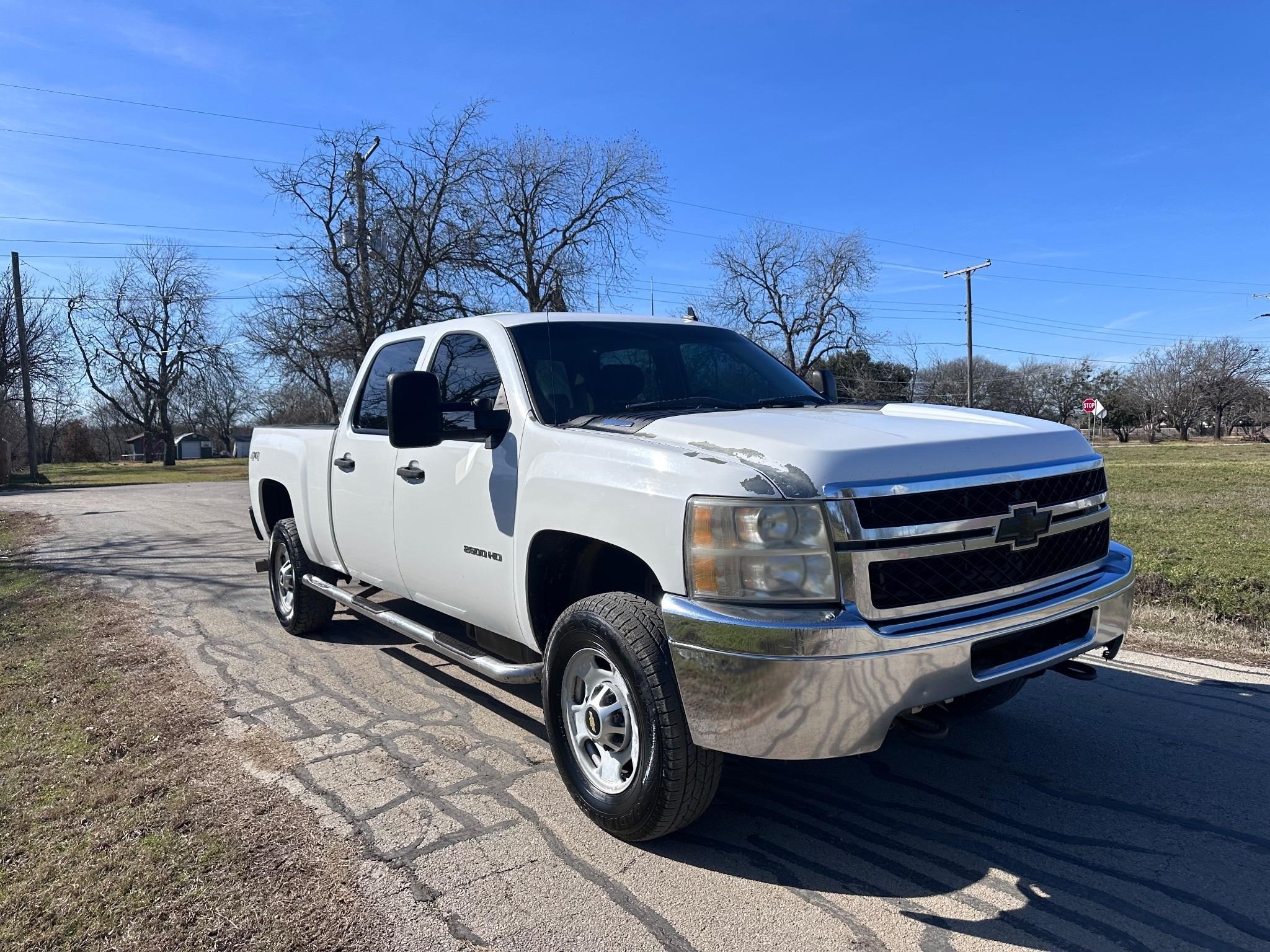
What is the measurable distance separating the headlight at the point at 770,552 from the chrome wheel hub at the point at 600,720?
611 mm

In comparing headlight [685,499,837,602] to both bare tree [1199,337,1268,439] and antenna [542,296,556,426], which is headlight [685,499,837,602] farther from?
bare tree [1199,337,1268,439]

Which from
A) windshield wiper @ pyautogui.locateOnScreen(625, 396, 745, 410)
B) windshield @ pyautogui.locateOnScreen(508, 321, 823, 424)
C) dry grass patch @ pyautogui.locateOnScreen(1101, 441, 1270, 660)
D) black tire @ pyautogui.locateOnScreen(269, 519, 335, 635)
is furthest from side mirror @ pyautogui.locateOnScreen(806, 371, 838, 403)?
black tire @ pyautogui.locateOnScreen(269, 519, 335, 635)

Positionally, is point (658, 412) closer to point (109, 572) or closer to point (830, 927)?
point (830, 927)

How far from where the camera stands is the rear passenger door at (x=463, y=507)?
367cm

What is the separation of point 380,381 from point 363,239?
19.5 m

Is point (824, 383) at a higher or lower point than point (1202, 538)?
higher

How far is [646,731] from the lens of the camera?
2.88 metres

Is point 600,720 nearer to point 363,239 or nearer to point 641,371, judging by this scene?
point 641,371

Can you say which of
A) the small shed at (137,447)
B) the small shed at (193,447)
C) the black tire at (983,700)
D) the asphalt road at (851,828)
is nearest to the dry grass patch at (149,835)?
the asphalt road at (851,828)

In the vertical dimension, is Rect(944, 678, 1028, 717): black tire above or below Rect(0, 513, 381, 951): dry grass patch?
above

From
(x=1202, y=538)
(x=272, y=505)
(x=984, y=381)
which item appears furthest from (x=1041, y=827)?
(x=984, y=381)

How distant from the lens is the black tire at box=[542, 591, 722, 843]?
2816mm

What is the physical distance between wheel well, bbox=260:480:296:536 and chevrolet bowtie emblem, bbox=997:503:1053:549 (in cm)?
536

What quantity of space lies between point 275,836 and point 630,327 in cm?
275
